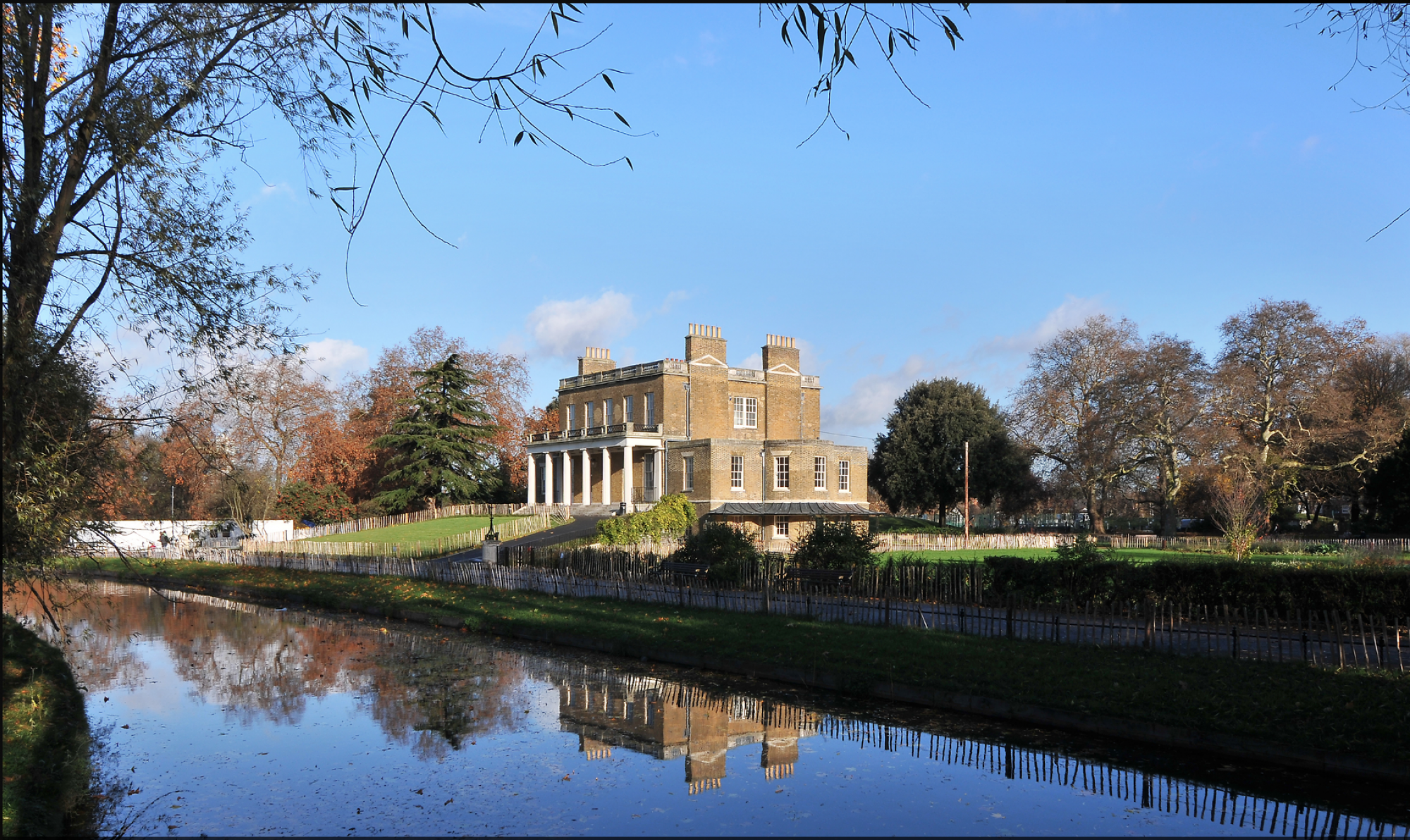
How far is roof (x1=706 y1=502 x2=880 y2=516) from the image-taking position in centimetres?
5122

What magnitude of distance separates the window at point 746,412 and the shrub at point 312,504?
2651 centimetres

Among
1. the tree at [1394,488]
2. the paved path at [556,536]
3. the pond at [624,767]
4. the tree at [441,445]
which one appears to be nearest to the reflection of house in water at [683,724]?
the pond at [624,767]

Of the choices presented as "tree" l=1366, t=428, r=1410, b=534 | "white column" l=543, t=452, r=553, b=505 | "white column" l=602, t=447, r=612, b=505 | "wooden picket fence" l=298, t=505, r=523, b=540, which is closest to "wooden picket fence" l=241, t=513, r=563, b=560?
"wooden picket fence" l=298, t=505, r=523, b=540

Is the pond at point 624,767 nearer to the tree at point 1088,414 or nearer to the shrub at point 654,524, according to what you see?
the shrub at point 654,524

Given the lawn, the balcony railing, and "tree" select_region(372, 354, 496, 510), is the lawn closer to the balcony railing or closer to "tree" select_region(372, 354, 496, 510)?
"tree" select_region(372, 354, 496, 510)

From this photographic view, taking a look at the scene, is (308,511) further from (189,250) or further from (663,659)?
(189,250)

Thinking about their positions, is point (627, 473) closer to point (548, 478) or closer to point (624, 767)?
point (548, 478)

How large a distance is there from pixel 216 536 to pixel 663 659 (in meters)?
47.1

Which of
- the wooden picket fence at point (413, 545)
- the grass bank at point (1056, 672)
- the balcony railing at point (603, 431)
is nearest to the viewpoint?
the grass bank at point (1056, 672)

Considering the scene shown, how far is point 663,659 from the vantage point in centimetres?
1620

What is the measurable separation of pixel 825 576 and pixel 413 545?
2803cm

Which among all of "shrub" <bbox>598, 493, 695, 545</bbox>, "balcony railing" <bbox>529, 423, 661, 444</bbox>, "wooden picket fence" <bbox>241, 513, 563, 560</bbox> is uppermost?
"balcony railing" <bbox>529, 423, 661, 444</bbox>

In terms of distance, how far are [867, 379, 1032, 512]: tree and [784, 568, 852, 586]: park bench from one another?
48.6m

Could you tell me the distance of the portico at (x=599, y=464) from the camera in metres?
58.2
